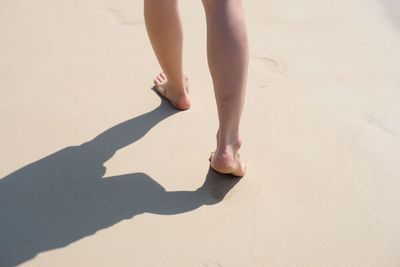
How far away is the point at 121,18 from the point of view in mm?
2096

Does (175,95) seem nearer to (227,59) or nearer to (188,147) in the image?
(188,147)

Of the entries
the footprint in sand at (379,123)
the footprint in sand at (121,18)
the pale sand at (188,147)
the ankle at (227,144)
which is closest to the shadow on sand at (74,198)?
the pale sand at (188,147)

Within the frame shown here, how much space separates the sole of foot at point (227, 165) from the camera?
4.39 ft

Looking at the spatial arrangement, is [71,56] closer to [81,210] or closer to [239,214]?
[81,210]

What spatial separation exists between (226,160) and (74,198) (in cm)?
38

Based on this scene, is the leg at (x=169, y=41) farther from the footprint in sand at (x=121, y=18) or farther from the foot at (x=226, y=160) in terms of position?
the footprint in sand at (x=121, y=18)

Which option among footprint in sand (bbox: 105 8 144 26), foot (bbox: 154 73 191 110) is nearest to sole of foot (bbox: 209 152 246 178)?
foot (bbox: 154 73 191 110)

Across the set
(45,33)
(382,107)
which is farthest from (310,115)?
(45,33)

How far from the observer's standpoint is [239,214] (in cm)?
132

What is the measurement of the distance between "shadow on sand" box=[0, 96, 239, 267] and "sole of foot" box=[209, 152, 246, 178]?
4cm

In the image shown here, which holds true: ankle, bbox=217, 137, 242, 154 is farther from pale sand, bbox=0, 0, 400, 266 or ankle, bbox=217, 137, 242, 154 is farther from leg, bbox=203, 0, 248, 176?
pale sand, bbox=0, 0, 400, 266

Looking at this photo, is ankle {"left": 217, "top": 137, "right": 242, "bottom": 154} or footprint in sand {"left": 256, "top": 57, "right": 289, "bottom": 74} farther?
footprint in sand {"left": 256, "top": 57, "right": 289, "bottom": 74}

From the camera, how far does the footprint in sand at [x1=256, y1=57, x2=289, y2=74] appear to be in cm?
188

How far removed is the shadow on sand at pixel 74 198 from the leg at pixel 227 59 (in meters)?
0.16
